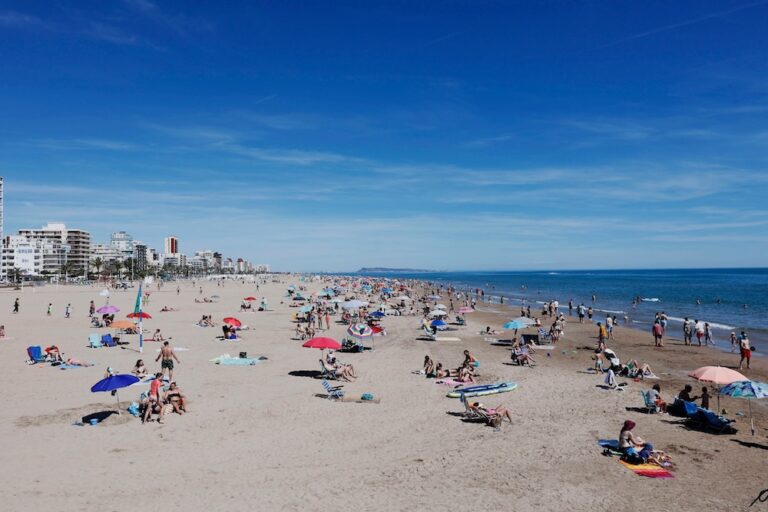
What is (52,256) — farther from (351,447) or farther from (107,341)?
(351,447)

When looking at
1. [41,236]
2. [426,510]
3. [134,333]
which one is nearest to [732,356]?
[426,510]

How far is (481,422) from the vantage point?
40.5ft

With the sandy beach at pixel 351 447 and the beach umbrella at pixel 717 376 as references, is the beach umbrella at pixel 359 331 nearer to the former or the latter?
the sandy beach at pixel 351 447

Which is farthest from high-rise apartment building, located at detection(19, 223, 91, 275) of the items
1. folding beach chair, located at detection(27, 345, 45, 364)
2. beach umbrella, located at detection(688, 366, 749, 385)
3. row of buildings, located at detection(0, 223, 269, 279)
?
beach umbrella, located at detection(688, 366, 749, 385)

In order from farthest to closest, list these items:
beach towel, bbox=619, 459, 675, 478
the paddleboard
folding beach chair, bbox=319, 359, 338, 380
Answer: folding beach chair, bbox=319, 359, 338, 380
the paddleboard
beach towel, bbox=619, 459, 675, 478

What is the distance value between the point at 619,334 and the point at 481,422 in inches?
857

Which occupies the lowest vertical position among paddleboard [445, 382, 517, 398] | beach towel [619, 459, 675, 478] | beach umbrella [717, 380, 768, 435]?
beach towel [619, 459, 675, 478]

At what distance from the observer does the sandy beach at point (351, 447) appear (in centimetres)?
826

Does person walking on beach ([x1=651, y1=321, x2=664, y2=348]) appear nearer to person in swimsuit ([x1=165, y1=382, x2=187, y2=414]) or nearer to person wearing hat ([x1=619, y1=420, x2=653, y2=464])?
→ person wearing hat ([x1=619, y1=420, x2=653, y2=464])

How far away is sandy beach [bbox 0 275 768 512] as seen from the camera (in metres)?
8.26

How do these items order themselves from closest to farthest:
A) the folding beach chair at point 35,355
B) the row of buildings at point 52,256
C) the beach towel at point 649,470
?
A: 1. the beach towel at point 649,470
2. the folding beach chair at point 35,355
3. the row of buildings at point 52,256

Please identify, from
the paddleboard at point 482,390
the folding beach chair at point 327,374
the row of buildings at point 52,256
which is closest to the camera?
the paddleboard at point 482,390

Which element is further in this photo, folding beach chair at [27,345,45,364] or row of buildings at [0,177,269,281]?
row of buildings at [0,177,269,281]

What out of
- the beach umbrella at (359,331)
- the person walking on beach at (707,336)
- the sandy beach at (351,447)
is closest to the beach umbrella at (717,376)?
the sandy beach at (351,447)
